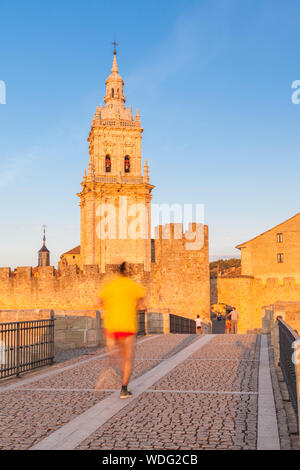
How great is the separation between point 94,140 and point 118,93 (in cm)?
917

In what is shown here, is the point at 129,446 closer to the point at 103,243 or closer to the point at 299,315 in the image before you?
the point at 299,315

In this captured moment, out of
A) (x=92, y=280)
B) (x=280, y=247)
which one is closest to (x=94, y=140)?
(x=280, y=247)

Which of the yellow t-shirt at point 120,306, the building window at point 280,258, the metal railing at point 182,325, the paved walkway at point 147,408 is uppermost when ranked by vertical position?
the building window at point 280,258

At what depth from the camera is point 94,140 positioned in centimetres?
6406

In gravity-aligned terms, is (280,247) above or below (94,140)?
below

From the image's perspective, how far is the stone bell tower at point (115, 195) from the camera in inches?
2352

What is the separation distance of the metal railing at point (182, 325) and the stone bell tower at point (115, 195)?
31.8 m

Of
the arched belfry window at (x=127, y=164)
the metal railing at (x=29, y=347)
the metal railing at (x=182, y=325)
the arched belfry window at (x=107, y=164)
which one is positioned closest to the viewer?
the metal railing at (x=29, y=347)

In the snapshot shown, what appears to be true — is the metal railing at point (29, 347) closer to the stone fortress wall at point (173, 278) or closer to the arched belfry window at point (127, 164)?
the stone fortress wall at point (173, 278)

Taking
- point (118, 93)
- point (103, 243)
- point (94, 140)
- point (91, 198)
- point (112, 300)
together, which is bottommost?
point (112, 300)

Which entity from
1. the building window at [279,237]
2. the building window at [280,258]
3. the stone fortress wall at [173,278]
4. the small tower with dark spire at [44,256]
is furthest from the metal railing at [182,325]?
the small tower with dark spire at [44,256]

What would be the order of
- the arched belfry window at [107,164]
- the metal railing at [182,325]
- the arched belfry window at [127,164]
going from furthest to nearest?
the arched belfry window at [127,164], the arched belfry window at [107,164], the metal railing at [182,325]

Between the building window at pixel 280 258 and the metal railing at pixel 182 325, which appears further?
the building window at pixel 280 258

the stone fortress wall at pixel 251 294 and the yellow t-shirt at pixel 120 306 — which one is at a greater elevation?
the yellow t-shirt at pixel 120 306
